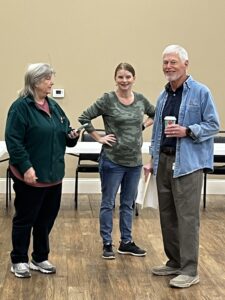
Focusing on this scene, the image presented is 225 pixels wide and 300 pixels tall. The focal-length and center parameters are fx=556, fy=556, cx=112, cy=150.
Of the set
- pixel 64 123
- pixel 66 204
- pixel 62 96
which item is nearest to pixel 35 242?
pixel 64 123

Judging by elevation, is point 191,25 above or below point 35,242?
above

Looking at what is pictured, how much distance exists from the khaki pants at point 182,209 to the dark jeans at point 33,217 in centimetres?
72

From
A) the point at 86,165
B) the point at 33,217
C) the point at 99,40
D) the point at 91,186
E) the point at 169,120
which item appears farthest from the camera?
the point at 91,186

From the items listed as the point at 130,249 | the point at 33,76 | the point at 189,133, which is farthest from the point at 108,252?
the point at 33,76

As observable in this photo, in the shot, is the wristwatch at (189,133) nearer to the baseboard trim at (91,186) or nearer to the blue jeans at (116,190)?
the blue jeans at (116,190)

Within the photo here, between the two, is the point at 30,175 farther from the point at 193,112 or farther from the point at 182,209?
the point at 193,112

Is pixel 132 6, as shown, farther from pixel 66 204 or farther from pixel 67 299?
pixel 67 299

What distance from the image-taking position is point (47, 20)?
6.82 meters

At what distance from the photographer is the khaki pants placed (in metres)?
3.58

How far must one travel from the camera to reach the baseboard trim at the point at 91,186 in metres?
7.00

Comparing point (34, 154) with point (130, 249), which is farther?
point (130, 249)

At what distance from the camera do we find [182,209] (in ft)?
11.8

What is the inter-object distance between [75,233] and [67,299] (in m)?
1.65

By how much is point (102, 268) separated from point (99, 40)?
364 cm
